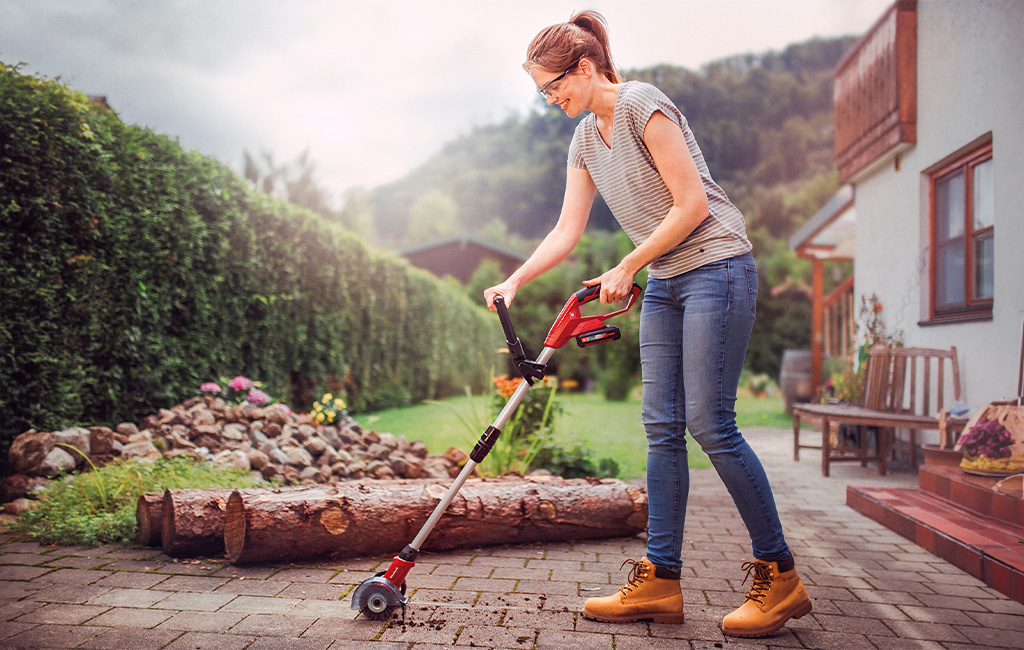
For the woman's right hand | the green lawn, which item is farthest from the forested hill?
the woman's right hand

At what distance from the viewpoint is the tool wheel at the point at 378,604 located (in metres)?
1.99

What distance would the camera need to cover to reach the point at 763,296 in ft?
61.2

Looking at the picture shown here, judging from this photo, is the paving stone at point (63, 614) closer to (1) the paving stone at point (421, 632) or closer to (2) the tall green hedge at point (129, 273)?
(1) the paving stone at point (421, 632)

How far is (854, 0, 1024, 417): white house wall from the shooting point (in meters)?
4.23

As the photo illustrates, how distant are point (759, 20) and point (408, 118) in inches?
709

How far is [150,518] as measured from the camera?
274 cm

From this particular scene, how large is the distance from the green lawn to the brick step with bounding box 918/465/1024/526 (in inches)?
71.5

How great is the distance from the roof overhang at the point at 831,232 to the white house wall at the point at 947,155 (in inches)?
27.0

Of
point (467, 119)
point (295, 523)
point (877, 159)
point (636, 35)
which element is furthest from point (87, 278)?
point (467, 119)

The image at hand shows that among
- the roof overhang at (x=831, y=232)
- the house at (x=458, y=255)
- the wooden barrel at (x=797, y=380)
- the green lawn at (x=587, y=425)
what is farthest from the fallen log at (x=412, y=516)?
the house at (x=458, y=255)

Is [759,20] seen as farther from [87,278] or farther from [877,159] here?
[87,278]

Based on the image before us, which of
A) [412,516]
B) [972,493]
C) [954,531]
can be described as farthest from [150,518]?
[972,493]

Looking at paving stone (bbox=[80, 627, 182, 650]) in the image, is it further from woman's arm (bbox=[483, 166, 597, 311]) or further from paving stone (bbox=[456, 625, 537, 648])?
woman's arm (bbox=[483, 166, 597, 311])

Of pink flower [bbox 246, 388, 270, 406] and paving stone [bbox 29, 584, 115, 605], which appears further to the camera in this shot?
pink flower [bbox 246, 388, 270, 406]
